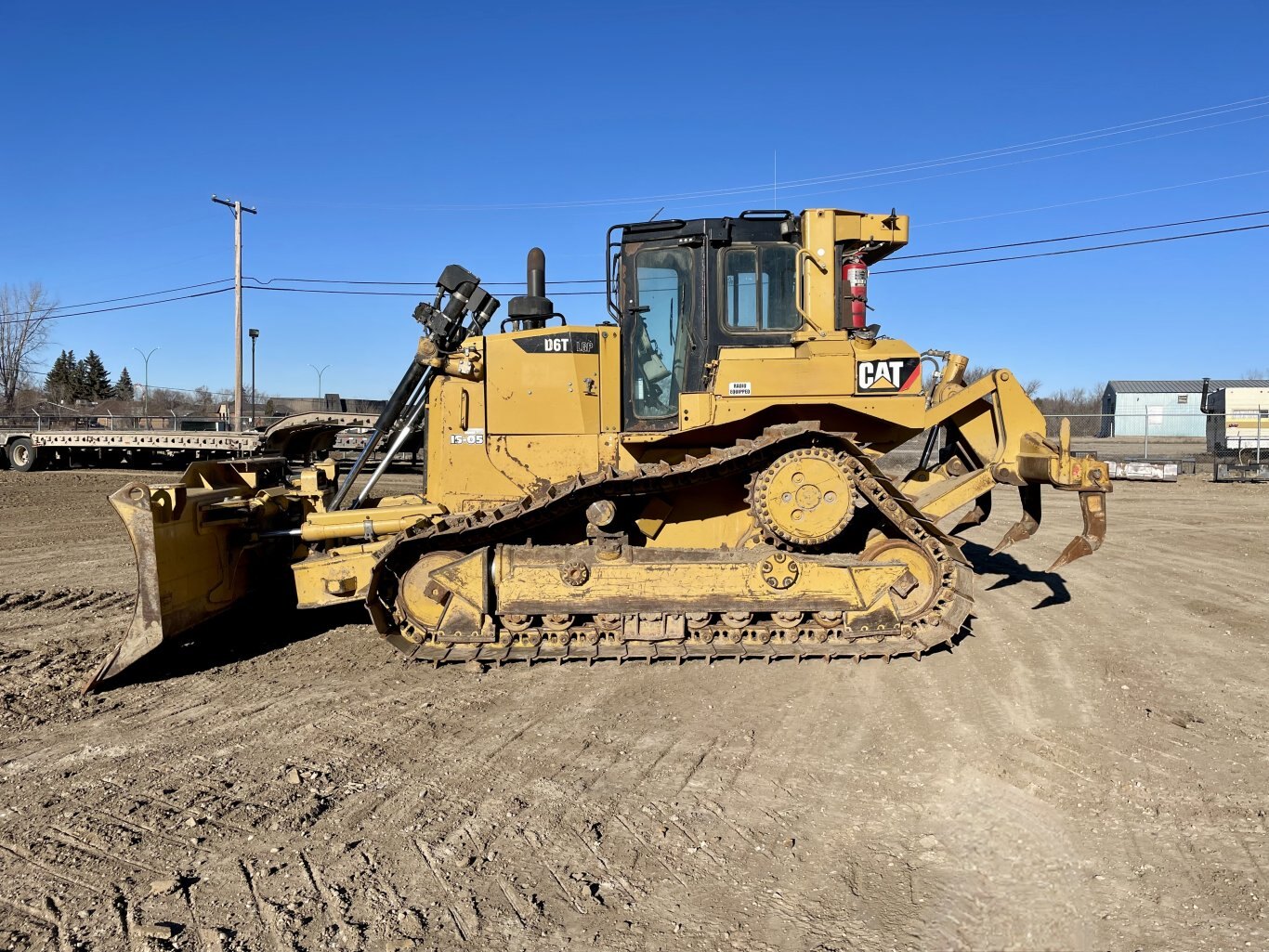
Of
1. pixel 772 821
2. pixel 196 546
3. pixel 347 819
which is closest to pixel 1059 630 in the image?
pixel 772 821

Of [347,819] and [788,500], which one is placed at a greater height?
[788,500]

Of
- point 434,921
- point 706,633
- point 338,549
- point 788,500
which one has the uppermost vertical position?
point 788,500

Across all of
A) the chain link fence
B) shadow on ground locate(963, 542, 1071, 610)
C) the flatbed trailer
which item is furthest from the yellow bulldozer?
the flatbed trailer

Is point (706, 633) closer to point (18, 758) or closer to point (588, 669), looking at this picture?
point (588, 669)

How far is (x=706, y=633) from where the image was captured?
6520mm

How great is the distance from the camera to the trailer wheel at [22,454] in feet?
80.2

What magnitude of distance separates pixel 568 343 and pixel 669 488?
1.51m

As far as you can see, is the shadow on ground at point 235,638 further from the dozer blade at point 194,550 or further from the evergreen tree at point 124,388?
the evergreen tree at point 124,388

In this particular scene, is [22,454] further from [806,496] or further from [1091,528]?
[1091,528]

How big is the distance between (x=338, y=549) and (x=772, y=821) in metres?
4.32

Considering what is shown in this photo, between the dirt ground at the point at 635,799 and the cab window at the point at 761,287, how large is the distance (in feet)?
9.26

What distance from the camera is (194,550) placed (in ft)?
21.5

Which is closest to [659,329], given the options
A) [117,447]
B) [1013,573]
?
[1013,573]

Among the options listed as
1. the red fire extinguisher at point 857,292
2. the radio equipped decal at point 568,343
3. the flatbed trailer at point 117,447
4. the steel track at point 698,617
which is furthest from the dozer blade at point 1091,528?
the flatbed trailer at point 117,447
